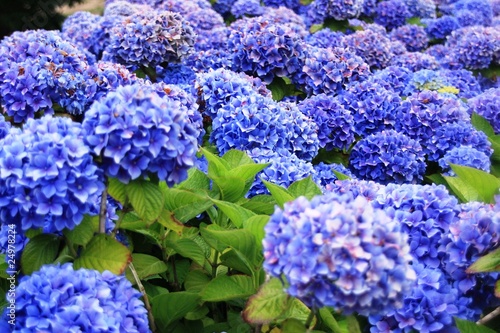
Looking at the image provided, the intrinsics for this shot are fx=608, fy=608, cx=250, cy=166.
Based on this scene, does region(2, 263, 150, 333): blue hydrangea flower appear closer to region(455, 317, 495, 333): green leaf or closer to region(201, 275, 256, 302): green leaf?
region(201, 275, 256, 302): green leaf

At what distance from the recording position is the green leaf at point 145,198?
5.19 ft

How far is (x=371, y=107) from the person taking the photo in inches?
132

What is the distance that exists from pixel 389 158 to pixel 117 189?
1.76 m

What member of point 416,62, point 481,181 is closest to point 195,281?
point 481,181

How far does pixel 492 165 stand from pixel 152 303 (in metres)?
2.20

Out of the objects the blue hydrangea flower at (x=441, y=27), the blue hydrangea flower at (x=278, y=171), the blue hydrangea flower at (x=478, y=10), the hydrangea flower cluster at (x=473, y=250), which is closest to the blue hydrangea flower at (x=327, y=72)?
the blue hydrangea flower at (x=278, y=171)

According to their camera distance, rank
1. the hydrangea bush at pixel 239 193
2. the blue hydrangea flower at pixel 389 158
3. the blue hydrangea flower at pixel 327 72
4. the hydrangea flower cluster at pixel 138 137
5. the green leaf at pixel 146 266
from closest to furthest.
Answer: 1. the hydrangea bush at pixel 239 193
2. the hydrangea flower cluster at pixel 138 137
3. the green leaf at pixel 146 266
4. the blue hydrangea flower at pixel 389 158
5. the blue hydrangea flower at pixel 327 72

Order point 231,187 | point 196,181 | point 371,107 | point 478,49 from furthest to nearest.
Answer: point 478,49 → point 371,107 → point 196,181 → point 231,187

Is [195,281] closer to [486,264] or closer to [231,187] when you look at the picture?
[231,187]

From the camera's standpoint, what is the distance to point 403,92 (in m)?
3.85

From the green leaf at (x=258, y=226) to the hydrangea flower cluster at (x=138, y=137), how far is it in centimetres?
27

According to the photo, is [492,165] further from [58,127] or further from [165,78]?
[58,127]

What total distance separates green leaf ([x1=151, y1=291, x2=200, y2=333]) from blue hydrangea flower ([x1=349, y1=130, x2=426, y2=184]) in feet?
4.97

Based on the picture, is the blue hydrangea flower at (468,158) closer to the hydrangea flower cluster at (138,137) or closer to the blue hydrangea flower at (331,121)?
the blue hydrangea flower at (331,121)
